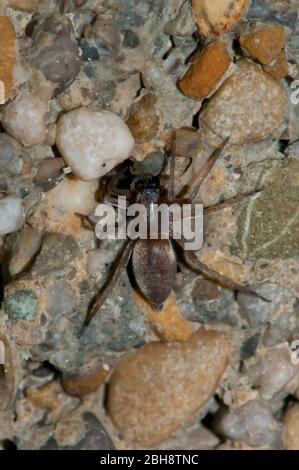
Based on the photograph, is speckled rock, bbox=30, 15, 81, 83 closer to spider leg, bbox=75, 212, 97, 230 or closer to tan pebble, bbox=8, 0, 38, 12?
tan pebble, bbox=8, 0, 38, 12

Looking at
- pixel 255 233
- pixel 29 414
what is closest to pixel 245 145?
pixel 255 233

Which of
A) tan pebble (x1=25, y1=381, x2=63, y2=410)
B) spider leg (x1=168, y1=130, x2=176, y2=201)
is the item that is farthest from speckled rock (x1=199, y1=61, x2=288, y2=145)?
tan pebble (x1=25, y1=381, x2=63, y2=410)

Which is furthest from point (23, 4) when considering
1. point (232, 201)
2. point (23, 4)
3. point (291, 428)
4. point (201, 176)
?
point (291, 428)

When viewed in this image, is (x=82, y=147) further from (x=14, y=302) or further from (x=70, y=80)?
(x=14, y=302)

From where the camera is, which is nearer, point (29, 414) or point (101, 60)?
point (101, 60)

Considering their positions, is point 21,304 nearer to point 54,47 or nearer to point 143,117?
point 143,117

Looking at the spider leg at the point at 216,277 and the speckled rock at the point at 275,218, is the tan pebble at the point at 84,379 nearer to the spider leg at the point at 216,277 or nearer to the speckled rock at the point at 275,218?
the spider leg at the point at 216,277

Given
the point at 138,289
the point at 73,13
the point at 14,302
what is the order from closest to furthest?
1. the point at 73,13
2. the point at 14,302
3. the point at 138,289
